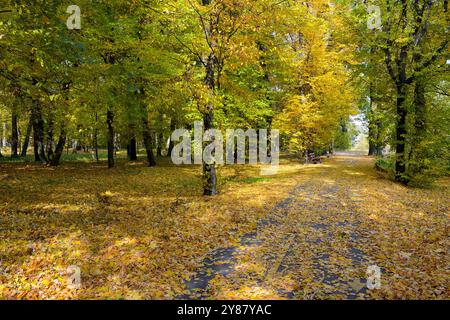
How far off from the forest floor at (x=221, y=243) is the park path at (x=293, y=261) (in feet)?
0.08

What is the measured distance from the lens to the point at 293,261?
6.36m

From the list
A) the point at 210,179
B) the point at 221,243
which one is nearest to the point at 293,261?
the point at 221,243

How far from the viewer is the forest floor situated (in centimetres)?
519

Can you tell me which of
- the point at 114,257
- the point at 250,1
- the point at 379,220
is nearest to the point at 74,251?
the point at 114,257

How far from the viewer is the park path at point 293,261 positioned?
5160mm

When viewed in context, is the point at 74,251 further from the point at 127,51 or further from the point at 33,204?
the point at 127,51

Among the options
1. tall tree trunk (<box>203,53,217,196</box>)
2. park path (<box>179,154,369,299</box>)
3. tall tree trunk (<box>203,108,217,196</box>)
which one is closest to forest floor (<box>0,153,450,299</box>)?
park path (<box>179,154,369,299</box>)

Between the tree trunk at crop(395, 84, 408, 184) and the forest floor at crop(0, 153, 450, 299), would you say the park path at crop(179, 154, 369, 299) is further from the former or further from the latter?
the tree trunk at crop(395, 84, 408, 184)

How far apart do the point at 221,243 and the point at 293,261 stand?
73.1 inches

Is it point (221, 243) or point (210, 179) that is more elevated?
point (210, 179)

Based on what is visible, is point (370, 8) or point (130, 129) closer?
point (370, 8)

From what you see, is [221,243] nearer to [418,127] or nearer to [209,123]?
[209,123]

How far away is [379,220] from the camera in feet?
29.9
